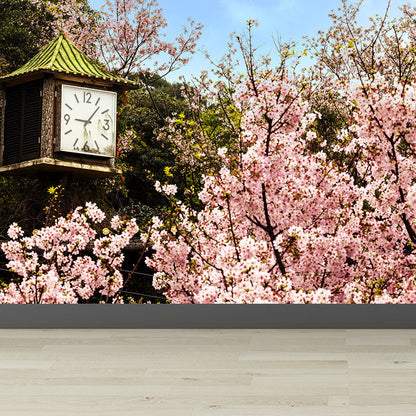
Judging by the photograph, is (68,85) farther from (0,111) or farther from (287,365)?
(287,365)

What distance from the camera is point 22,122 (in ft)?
23.6

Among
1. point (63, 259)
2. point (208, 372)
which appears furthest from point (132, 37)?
point (208, 372)

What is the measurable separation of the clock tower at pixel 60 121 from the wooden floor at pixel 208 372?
16.4 feet

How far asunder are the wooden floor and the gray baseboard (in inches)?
3.8

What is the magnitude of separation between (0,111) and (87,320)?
6188 millimetres

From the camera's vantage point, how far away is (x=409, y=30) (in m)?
7.32

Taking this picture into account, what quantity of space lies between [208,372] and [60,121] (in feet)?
19.1

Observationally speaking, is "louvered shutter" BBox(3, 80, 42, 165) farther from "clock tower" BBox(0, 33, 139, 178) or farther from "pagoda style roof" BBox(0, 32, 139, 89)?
"pagoda style roof" BBox(0, 32, 139, 89)

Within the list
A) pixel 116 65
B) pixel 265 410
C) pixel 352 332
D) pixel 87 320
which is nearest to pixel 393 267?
pixel 352 332

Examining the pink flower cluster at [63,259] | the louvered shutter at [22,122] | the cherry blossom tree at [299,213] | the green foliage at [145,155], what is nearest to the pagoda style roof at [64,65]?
the louvered shutter at [22,122]

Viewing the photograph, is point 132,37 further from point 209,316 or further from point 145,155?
point 209,316

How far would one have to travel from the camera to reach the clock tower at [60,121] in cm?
687

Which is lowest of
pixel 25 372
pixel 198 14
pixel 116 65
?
pixel 25 372

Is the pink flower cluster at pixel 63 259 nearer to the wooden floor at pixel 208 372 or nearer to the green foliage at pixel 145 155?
the wooden floor at pixel 208 372
